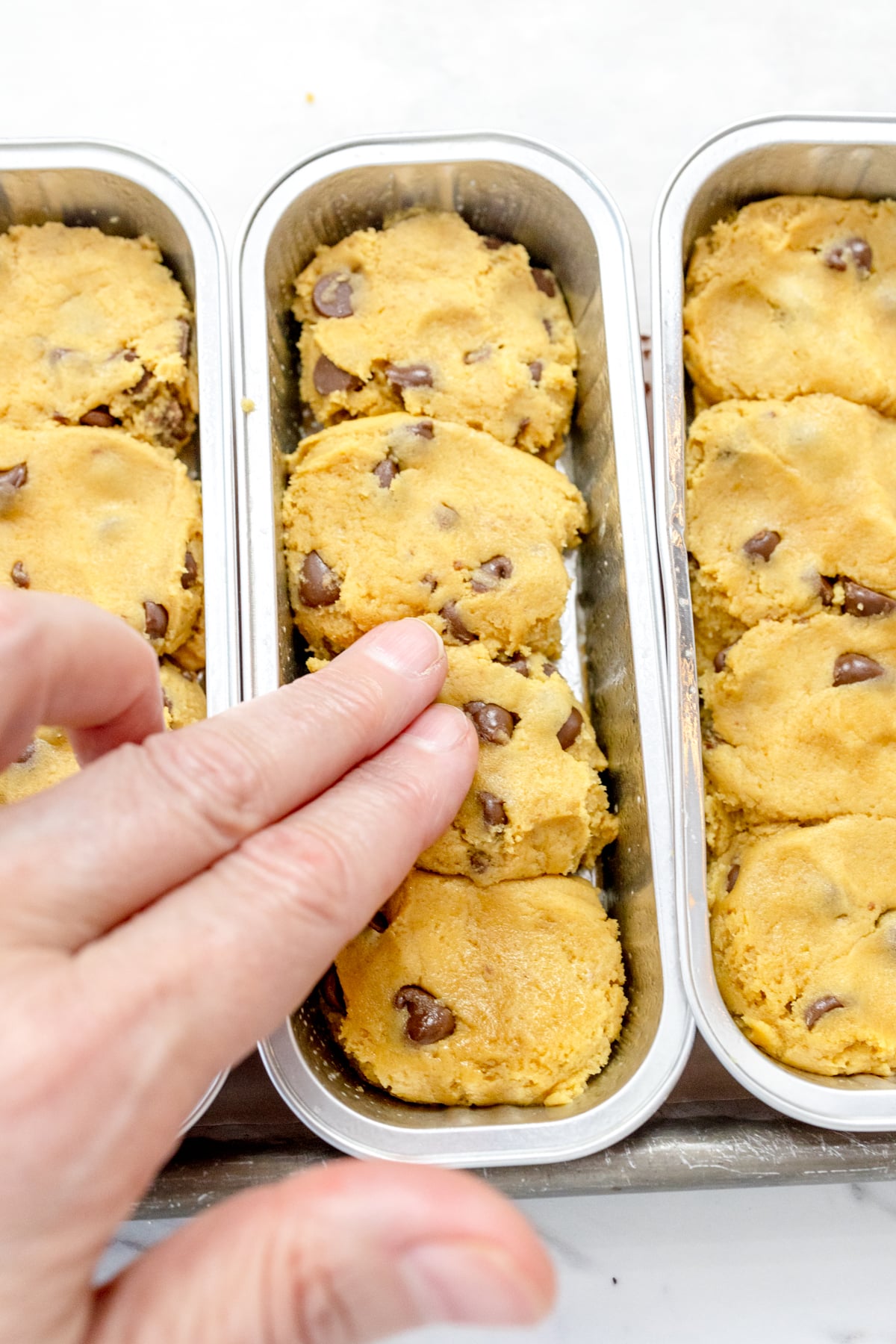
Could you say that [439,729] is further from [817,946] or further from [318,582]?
[817,946]

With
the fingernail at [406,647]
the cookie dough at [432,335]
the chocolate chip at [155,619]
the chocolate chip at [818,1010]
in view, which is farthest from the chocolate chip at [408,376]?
the chocolate chip at [818,1010]

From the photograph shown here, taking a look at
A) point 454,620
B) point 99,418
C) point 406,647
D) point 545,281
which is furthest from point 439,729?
point 545,281

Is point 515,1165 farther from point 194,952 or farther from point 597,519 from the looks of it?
point 597,519

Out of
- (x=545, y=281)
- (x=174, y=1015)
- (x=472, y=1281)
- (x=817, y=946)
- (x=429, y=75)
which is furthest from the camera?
(x=429, y=75)

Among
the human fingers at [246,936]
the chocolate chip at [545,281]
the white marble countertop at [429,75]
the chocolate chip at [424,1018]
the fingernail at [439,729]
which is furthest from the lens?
the white marble countertop at [429,75]

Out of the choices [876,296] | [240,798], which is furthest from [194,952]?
[876,296]

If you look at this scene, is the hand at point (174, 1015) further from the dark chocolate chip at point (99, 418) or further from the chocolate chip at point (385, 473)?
the dark chocolate chip at point (99, 418)
